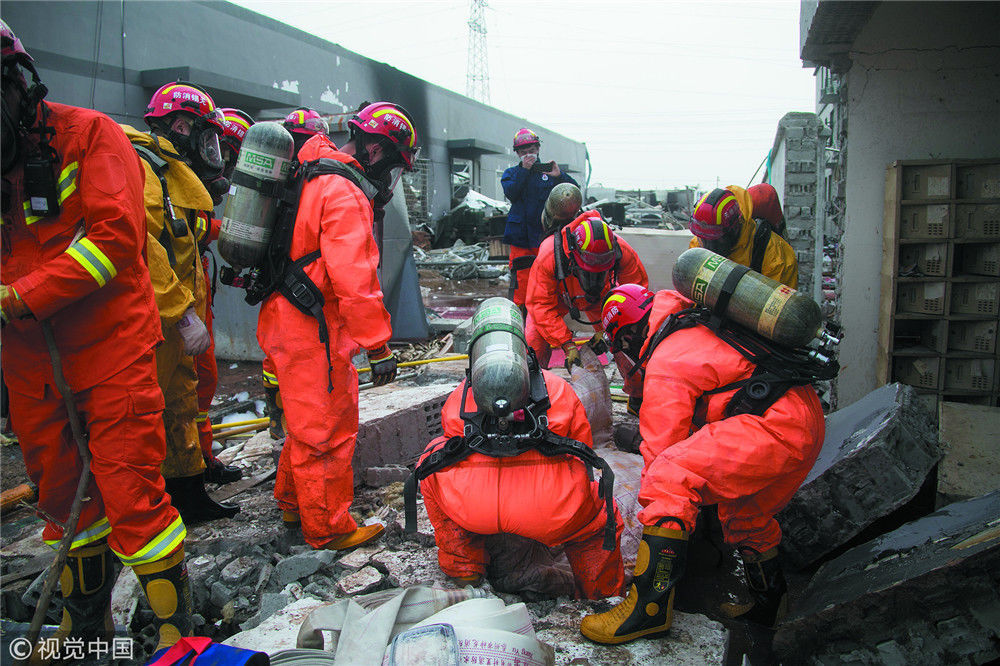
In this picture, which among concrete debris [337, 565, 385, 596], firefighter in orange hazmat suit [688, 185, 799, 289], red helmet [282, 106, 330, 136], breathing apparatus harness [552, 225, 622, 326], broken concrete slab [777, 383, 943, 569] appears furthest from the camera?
red helmet [282, 106, 330, 136]

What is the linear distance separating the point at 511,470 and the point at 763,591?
4.38 ft

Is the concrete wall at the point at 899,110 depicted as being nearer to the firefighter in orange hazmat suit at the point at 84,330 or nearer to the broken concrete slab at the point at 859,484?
the broken concrete slab at the point at 859,484

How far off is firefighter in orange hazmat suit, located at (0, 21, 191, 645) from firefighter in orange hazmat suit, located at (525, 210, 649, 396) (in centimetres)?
285

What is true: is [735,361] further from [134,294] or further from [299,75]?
[299,75]

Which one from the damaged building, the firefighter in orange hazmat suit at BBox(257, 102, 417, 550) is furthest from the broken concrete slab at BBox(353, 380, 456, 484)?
the firefighter in orange hazmat suit at BBox(257, 102, 417, 550)

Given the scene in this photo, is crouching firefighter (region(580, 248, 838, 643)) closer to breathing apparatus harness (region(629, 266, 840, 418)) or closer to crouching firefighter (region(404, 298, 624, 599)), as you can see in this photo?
breathing apparatus harness (region(629, 266, 840, 418))

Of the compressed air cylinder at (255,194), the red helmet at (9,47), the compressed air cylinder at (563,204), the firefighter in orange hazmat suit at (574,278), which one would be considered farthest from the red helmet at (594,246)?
the red helmet at (9,47)

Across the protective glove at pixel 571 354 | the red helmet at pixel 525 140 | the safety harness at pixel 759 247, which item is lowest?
the protective glove at pixel 571 354

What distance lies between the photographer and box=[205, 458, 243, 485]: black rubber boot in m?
4.07

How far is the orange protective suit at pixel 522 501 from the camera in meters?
2.23

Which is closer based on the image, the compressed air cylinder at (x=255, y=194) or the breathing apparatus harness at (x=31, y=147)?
the breathing apparatus harness at (x=31, y=147)

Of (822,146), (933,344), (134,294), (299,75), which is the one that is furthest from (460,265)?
(134,294)

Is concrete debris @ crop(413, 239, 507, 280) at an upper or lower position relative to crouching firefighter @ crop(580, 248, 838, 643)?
upper

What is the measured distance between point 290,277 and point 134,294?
0.75 metres
